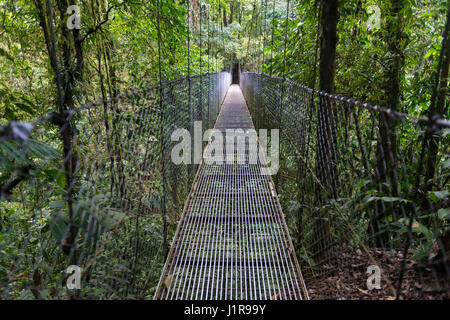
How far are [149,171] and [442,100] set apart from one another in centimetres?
190

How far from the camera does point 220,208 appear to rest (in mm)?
2709

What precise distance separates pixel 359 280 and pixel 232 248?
0.89m

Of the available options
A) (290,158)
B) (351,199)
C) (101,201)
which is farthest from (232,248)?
(101,201)

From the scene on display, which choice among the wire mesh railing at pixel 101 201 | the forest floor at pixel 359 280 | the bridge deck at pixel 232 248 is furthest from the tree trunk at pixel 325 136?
the wire mesh railing at pixel 101 201

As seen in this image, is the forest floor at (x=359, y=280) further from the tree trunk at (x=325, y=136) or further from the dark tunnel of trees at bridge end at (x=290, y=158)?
the tree trunk at (x=325, y=136)

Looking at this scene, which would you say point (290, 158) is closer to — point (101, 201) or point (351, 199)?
point (351, 199)

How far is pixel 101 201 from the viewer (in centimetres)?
121

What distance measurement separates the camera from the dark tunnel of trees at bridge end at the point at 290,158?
129 centimetres

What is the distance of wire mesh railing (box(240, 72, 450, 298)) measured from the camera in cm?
126

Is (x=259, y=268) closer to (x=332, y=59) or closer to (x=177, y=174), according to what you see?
(x=177, y=174)

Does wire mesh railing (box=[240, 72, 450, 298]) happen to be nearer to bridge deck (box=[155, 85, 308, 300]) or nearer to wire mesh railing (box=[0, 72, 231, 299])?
bridge deck (box=[155, 85, 308, 300])

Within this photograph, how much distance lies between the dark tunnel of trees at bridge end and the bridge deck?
0.10 meters

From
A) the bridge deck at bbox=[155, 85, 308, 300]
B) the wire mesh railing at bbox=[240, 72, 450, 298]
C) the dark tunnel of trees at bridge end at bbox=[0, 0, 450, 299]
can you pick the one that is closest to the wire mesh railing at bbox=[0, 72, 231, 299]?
the dark tunnel of trees at bridge end at bbox=[0, 0, 450, 299]
